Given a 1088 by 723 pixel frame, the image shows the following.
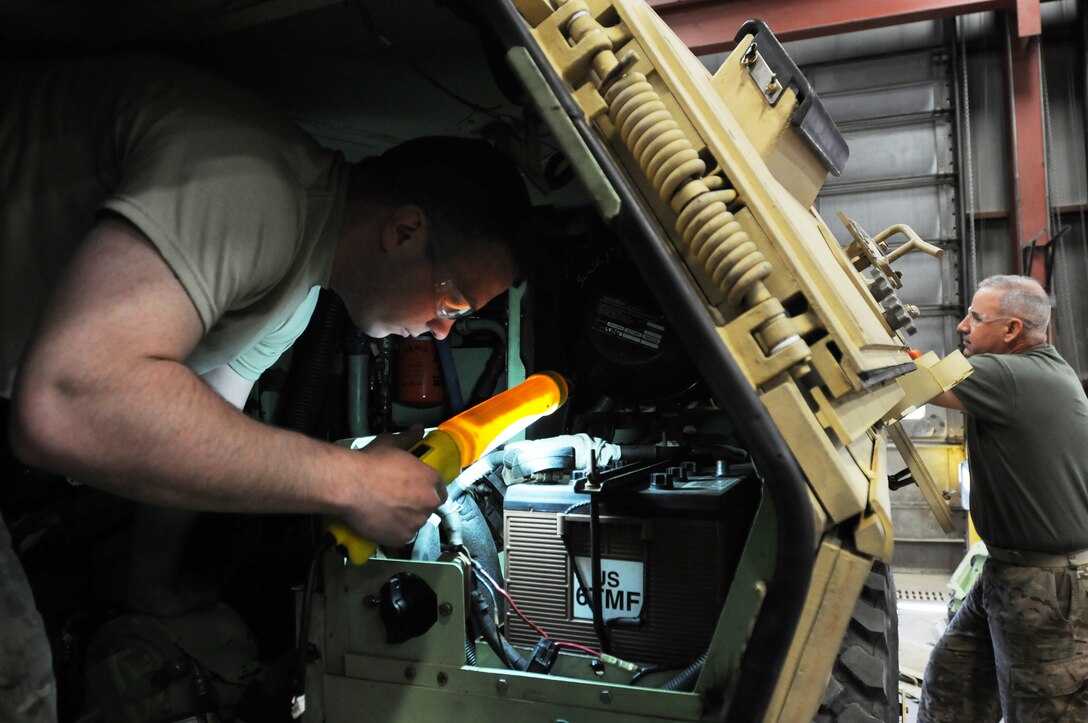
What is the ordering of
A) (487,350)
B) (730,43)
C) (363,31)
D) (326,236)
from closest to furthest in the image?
(326,236)
(363,31)
(487,350)
(730,43)

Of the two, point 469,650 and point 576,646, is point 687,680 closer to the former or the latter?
point 576,646

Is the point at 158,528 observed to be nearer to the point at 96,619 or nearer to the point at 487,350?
the point at 96,619

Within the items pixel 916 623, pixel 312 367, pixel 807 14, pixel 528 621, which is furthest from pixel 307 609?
pixel 807 14

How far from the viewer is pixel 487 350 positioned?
3043mm

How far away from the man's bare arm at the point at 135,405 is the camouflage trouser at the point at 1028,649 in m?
3.50

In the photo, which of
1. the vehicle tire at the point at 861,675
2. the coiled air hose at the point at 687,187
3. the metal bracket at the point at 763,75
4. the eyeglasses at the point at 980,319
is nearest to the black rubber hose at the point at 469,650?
the vehicle tire at the point at 861,675

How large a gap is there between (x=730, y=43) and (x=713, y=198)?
6753 mm

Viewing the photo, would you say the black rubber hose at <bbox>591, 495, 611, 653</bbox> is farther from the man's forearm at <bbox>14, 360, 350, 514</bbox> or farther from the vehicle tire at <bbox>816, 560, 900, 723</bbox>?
the man's forearm at <bbox>14, 360, 350, 514</bbox>

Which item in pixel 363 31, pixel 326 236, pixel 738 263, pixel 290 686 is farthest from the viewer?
pixel 290 686

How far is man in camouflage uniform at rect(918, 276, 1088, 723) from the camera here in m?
3.37

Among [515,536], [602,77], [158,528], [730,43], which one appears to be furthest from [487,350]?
[730,43]

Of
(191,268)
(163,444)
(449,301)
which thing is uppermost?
(449,301)

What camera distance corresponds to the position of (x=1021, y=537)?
3.54m

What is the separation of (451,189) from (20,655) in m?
1.23
